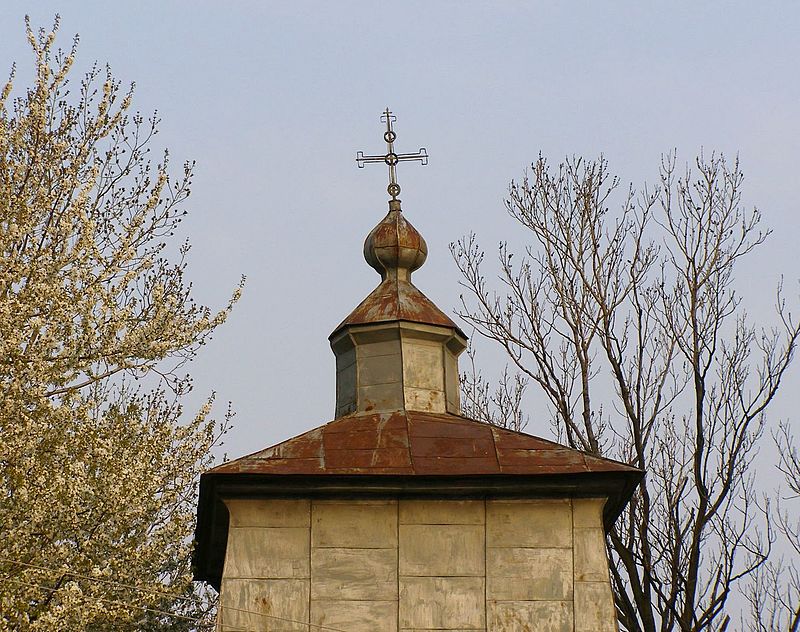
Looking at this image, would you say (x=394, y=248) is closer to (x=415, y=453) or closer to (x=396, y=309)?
(x=396, y=309)

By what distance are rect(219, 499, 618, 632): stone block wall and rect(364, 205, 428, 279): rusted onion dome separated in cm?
367

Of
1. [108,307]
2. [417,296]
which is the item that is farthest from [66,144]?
[417,296]

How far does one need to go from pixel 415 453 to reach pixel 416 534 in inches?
31.4

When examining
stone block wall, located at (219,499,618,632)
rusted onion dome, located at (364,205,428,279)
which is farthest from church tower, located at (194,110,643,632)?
rusted onion dome, located at (364,205,428,279)

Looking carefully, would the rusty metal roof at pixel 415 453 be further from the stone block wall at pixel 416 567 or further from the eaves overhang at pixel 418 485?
the stone block wall at pixel 416 567

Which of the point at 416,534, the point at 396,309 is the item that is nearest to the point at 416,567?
the point at 416,534

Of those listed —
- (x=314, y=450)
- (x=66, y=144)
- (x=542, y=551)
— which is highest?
(x=66, y=144)

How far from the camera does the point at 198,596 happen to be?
69.9ft

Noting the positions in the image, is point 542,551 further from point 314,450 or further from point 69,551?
point 69,551

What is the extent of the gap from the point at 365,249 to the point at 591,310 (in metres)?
6.72

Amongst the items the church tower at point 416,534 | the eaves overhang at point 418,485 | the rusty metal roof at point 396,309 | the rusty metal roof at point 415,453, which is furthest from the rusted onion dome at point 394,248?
the eaves overhang at point 418,485

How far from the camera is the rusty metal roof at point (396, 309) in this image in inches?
591

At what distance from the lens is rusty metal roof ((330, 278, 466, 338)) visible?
49.2 ft

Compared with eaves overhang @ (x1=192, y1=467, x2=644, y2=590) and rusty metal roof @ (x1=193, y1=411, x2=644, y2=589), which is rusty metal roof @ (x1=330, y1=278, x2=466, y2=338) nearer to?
rusty metal roof @ (x1=193, y1=411, x2=644, y2=589)
